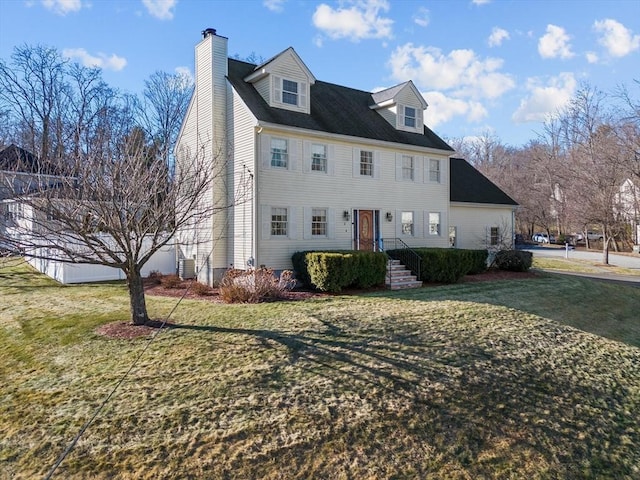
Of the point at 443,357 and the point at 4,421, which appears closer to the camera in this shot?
the point at 4,421

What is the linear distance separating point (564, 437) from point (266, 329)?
5.15 m

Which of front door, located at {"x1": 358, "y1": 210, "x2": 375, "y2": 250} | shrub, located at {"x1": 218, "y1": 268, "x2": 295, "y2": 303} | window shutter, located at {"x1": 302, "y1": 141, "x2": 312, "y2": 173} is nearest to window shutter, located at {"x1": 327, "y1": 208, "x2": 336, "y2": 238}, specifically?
front door, located at {"x1": 358, "y1": 210, "x2": 375, "y2": 250}

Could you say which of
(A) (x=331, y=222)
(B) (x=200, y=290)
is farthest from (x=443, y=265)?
(B) (x=200, y=290)

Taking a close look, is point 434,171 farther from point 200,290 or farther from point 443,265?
point 200,290

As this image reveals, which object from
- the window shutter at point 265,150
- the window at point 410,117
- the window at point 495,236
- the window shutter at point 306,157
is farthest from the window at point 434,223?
the window shutter at point 265,150

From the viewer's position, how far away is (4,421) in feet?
16.7

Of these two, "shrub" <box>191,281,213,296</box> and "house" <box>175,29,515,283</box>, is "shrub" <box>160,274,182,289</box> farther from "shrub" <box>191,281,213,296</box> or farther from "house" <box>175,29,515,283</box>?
"shrub" <box>191,281,213,296</box>

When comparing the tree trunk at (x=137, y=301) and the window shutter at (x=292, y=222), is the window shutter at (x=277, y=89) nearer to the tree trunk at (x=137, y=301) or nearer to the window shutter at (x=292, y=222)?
the window shutter at (x=292, y=222)

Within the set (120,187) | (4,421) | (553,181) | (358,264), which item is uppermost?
(553,181)

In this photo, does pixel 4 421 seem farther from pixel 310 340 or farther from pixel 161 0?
pixel 161 0

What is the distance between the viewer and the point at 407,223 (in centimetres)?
1695

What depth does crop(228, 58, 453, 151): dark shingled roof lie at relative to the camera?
555 inches

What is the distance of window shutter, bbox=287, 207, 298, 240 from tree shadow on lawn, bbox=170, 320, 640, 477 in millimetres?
6028

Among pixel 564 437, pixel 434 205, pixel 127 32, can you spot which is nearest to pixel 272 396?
pixel 564 437
